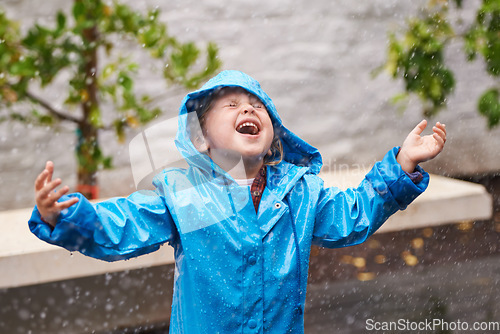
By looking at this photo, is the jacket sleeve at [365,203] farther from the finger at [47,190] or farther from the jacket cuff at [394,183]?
the finger at [47,190]

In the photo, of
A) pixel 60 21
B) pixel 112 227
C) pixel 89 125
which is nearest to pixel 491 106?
pixel 89 125

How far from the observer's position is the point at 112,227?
1352mm

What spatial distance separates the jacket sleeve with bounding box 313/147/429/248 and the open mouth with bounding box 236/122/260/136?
0.23m

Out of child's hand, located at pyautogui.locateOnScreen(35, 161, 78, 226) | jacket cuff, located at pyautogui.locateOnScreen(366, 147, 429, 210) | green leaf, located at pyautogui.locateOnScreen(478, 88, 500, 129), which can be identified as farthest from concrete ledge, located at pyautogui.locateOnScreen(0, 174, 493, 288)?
jacket cuff, located at pyautogui.locateOnScreen(366, 147, 429, 210)

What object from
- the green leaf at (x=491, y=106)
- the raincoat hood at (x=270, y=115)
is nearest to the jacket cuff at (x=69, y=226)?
the raincoat hood at (x=270, y=115)

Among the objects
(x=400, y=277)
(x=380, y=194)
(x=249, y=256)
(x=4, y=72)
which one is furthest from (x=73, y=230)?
(x=400, y=277)

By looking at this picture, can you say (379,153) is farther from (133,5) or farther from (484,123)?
(133,5)

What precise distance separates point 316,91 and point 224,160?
89.6 inches

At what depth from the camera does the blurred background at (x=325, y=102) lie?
2.90 m

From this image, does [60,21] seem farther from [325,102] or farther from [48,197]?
[325,102]

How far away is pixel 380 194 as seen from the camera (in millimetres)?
1472

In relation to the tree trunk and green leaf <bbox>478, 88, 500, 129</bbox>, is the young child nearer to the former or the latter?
the tree trunk

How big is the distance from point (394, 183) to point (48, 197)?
2.59 ft

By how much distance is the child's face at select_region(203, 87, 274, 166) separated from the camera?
4.79 feet
